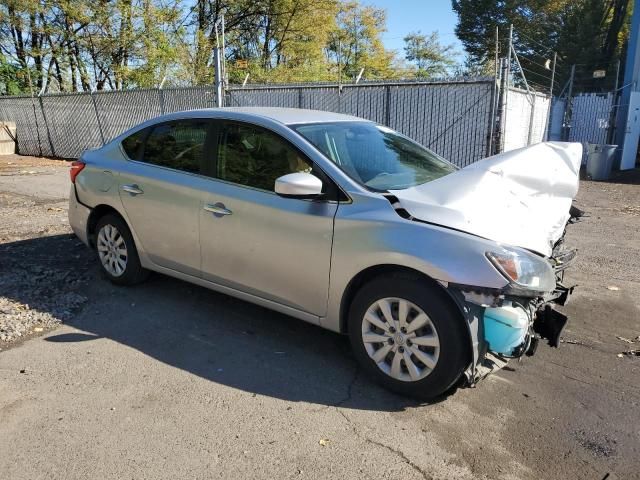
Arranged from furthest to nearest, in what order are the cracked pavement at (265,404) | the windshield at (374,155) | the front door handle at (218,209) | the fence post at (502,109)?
the fence post at (502,109) → the front door handle at (218,209) → the windshield at (374,155) → the cracked pavement at (265,404)

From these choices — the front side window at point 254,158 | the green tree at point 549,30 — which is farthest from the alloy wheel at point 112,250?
the green tree at point 549,30

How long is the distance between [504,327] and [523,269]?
34 cm

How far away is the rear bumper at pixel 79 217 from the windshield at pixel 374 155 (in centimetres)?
250

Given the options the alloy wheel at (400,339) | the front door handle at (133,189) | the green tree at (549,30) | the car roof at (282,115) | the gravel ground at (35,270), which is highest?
the green tree at (549,30)

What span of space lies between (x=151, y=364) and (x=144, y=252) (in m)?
1.33

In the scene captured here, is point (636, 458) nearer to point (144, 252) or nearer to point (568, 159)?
point (568, 159)

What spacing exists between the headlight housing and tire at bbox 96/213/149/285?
3225 mm

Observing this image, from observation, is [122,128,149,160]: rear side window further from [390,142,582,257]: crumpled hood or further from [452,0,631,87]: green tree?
[452,0,631,87]: green tree

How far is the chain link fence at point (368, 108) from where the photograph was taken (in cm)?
1120

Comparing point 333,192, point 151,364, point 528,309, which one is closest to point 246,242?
point 333,192

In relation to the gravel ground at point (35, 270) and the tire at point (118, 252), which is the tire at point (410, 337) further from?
the gravel ground at point (35, 270)

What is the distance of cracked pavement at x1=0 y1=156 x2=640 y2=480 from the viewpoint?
2650 mm

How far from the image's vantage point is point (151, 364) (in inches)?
142

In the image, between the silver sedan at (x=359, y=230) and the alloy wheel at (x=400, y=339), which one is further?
the alloy wheel at (x=400, y=339)
